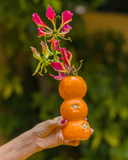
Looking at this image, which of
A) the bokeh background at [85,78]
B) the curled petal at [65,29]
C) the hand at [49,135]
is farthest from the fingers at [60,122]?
the bokeh background at [85,78]

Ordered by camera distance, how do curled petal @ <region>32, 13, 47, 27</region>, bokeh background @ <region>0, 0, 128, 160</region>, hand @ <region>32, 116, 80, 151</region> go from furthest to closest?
bokeh background @ <region>0, 0, 128, 160</region> → hand @ <region>32, 116, 80, 151</region> → curled petal @ <region>32, 13, 47, 27</region>

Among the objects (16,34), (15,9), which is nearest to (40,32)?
(15,9)

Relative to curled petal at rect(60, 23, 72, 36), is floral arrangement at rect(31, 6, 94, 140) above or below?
below

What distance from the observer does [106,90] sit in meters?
1.54

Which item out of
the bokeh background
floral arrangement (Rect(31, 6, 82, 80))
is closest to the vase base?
floral arrangement (Rect(31, 6, 82, 80))

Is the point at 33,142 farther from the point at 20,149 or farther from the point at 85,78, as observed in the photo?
the point at 85,78

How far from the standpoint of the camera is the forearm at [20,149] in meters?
0.63

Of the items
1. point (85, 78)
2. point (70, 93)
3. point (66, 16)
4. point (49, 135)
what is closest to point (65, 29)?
point (66, 16)

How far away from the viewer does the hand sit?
23.3 inches

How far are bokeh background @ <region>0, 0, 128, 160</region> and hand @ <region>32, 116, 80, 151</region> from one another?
0.94m

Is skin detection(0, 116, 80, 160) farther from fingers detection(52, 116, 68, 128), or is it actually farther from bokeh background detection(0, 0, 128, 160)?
bokeh background detection(0, 0, 128, 160)

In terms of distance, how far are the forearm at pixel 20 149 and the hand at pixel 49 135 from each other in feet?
0.06

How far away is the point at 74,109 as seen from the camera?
0.53 meters

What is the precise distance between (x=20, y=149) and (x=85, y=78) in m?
1.05
